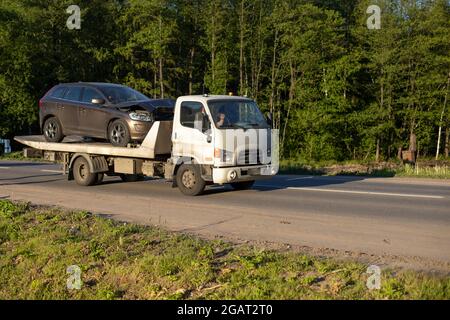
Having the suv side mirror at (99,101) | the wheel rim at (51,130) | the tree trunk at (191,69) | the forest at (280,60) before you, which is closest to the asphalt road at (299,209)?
the wheel rim at (51,130)

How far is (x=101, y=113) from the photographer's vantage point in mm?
13273

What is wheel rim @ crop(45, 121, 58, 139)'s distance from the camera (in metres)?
14.6

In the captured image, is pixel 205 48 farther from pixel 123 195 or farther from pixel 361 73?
pixel 123 195

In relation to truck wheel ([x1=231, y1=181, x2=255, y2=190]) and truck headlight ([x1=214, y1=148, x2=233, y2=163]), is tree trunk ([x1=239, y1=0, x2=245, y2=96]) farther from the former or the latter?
truck headlight ([x1=214, y1=148, x2=233, y2=163])

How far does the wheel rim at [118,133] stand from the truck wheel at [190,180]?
1.66 metres

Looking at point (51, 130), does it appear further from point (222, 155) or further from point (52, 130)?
point (222, 155)

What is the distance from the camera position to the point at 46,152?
48.7ft

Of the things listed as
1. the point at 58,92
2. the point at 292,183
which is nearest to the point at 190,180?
the point at 292,183

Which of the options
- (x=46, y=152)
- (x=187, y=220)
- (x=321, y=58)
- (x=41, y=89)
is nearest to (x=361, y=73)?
(x=321, y=58)

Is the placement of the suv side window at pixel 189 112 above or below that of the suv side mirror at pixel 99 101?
below

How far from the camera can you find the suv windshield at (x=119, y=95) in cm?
1347

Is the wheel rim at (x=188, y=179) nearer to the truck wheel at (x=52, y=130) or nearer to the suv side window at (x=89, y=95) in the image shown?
the suv side window at (x=89, y=95)

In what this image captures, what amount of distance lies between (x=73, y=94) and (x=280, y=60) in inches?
1239

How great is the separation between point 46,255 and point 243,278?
9.70 ft
